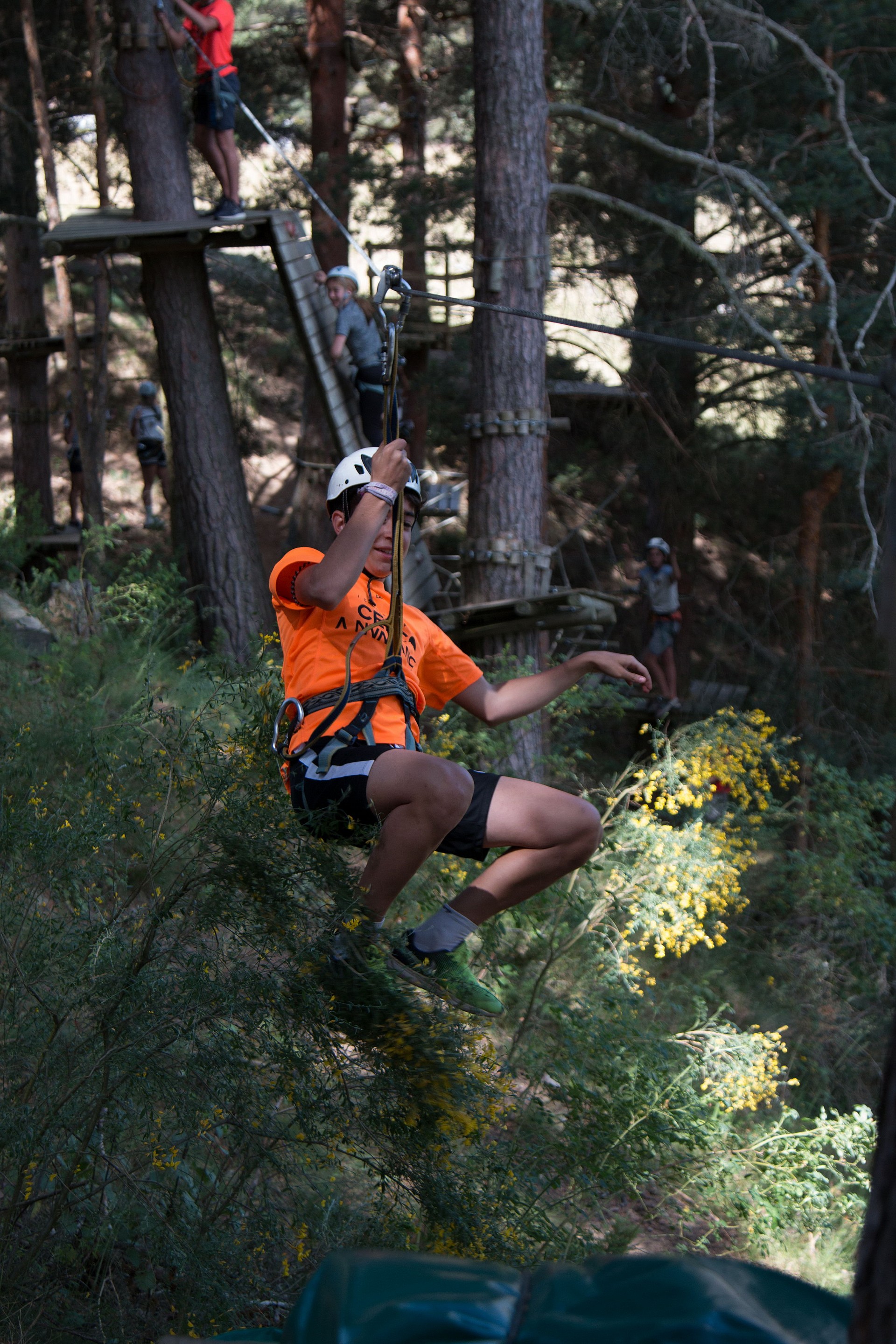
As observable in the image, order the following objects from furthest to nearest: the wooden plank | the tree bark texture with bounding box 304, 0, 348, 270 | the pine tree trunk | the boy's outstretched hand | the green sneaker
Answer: the tree bark texture with bounding box 304, 0, 348, 270
the wooden plank
the pine tree trunk
the boy's outstretched hand
the green sneaker

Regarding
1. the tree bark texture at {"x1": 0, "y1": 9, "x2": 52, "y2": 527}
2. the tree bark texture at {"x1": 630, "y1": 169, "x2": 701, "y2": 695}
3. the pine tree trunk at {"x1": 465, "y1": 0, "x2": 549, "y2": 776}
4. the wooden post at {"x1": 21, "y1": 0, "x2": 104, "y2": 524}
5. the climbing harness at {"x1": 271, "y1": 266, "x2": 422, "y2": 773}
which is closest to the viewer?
the climbing harness at {"x1": 271, "y1": 266, "x2": 422, "y2": 773}

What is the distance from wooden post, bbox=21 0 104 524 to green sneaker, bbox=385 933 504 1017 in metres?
7.89

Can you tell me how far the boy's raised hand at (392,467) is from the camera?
11.7 feet

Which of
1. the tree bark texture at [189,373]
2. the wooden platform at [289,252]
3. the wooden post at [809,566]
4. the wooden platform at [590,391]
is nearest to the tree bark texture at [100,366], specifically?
the tree bark texture at [189,373]

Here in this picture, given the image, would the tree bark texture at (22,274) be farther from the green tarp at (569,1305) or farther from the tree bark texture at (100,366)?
the green tarp at (569,1305)

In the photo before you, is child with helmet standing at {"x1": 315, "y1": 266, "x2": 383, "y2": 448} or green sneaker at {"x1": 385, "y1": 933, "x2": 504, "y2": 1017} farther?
child with helmet standing at {"x1": 315, "y1": 266, "x2": 383, "y2": 448}

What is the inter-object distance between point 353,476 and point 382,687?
74 cm

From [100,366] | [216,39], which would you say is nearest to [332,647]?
[216,39]

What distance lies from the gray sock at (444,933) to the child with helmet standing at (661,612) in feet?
33.7

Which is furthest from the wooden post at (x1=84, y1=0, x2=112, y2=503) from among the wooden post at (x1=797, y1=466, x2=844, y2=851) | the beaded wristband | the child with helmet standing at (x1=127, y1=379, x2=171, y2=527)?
the wooden post at (x1=797, y1=466, x2=844, y2=851)

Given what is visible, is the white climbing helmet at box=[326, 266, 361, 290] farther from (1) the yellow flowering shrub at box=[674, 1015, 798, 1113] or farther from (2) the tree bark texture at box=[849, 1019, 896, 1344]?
(2) the tree bark texture at box=[849, 1019, 896, 1344]

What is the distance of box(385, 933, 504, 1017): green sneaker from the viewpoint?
3.66 metres

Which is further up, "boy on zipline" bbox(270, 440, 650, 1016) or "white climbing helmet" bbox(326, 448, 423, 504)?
"white climbing helmet" bbox(326, 448, 423, 504)

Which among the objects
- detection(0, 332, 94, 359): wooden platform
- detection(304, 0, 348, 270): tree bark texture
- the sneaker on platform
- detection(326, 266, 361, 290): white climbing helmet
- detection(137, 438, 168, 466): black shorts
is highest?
detection(304, 0, 348, 270): tree bark texture
